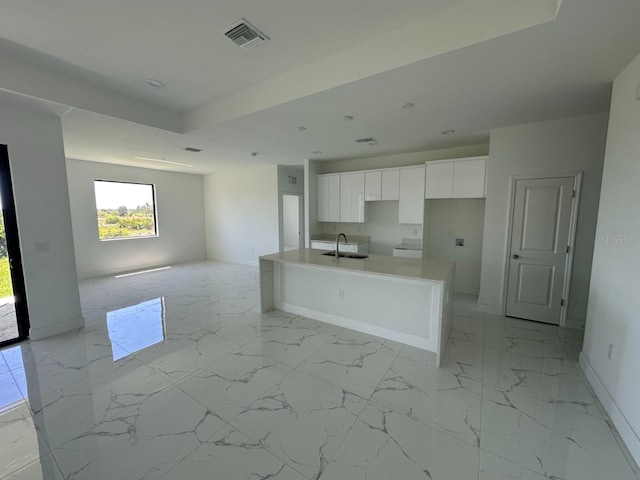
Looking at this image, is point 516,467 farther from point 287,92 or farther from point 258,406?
point 287,92

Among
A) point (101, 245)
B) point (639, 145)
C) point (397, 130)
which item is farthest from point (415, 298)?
point (101, 245)

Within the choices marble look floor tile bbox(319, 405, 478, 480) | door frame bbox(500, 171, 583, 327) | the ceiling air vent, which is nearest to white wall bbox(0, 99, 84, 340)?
the ceiling air vent

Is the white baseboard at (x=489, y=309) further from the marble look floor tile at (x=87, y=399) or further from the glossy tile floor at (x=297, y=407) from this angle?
the marble look floor tile at (x=87, y=399)

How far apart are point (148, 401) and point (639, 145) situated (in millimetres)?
4036

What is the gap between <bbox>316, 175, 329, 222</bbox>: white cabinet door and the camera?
5.85 m

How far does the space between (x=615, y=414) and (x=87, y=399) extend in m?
3.89

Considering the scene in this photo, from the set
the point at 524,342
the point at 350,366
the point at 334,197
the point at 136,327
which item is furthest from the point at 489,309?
the point at 136,327

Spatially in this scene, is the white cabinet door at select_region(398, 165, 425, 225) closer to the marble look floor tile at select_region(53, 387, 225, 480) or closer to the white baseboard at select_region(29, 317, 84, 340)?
the marble look floor tile at select_region(53, 387, 225, 480)

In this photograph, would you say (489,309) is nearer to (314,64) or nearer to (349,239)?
(349,239)

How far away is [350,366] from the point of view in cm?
253

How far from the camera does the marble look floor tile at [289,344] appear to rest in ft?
8.85

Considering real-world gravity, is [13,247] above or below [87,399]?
above

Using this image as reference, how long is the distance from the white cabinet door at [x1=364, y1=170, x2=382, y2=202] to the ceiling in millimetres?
1416

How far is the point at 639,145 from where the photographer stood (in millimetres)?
1840
